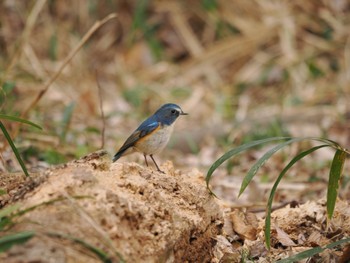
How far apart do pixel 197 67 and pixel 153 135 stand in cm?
580

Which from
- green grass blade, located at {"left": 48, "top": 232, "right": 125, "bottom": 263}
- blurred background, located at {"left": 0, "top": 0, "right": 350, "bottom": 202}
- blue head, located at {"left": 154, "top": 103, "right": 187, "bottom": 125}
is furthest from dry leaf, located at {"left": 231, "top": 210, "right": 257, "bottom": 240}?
blurred background, located at {"left": 0, "top": 0, "right": 350, "bottom": 202}

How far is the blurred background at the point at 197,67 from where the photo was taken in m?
7.93

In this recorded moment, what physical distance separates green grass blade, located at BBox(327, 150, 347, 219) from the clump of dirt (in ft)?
1.79

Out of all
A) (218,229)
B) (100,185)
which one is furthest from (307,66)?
(100,185)

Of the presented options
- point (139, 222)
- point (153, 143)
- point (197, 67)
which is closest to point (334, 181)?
point (139, 222)

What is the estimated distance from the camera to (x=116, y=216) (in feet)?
9.02

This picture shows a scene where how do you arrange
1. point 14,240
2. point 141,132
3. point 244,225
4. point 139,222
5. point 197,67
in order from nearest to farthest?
point 14,240 < point 139,222 < point 244,225 < point 141,132 < point 197,67

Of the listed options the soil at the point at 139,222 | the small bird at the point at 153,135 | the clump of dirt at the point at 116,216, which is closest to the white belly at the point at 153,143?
the small bird at the point at 153,135

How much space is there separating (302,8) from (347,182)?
590cm

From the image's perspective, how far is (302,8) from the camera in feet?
35.8

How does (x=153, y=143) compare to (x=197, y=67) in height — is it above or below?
below

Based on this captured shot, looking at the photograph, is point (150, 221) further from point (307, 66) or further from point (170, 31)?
point (170, 31)

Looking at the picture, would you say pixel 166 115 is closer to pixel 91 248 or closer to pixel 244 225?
pixel 244 225

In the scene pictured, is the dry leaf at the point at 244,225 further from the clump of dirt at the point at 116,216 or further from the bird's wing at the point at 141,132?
the bird's wing at the point at 141,132
